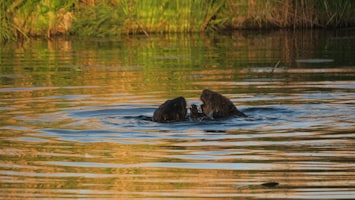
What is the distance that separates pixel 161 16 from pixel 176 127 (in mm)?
14827

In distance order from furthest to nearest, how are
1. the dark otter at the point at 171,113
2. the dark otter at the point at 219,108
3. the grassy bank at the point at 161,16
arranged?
1. the grassy bank at the point at 161,16
2. the dark otter at the point at 219,108
3. the dark otter at the point at 171,113

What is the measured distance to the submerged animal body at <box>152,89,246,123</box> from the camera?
11.3 metres

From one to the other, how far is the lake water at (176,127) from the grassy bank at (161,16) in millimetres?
4306

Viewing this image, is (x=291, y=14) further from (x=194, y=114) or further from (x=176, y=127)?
(x=176, y=127)

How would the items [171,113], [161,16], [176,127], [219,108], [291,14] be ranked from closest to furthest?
[176,127] < [171,113] < [219,108] < [161,16] < [291,14]

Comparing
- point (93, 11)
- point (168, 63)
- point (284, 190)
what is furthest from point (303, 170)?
point (93, 11)

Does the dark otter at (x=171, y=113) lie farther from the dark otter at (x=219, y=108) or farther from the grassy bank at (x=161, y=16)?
the grassy bank at (x=161, y=16)

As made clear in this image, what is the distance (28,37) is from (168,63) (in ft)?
25.7

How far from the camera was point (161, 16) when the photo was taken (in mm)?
25578

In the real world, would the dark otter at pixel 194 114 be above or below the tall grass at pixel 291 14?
below

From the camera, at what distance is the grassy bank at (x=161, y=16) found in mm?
25172

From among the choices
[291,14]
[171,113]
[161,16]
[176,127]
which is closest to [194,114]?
[171,113]

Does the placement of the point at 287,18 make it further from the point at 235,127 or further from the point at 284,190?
the point at 284,190

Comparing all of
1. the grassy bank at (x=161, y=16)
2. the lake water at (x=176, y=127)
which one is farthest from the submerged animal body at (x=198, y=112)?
the grassy bank at (x=161, y=16)
